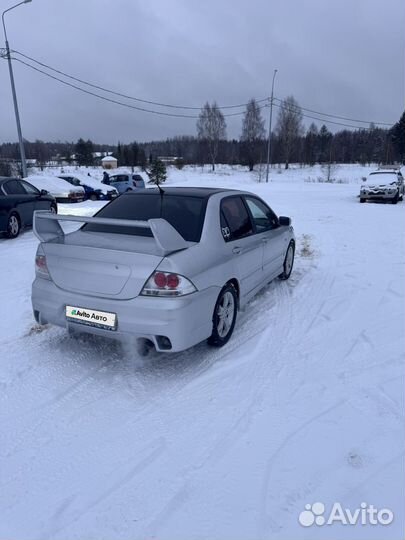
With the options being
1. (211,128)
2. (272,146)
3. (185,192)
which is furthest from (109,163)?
(185,192)

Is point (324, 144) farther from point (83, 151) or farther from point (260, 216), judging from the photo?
point (260, 216)

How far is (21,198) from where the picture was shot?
9.52 metres

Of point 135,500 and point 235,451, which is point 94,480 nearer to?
point 135,500

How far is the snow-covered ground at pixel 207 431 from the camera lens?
2100mm

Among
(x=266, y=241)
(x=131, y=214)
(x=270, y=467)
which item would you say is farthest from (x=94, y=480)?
(x=266, y=241)

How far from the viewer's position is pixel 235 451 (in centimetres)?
256

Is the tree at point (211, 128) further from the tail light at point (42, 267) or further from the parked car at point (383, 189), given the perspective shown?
the tail light at point (42, 267)

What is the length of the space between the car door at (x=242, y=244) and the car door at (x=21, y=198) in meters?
6.88

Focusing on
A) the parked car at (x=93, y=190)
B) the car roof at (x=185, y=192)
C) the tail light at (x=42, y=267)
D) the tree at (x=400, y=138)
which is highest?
the tree at (x=400, y=138)

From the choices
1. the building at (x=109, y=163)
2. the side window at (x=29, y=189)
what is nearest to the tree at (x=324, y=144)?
the building at (x=109, y=163)

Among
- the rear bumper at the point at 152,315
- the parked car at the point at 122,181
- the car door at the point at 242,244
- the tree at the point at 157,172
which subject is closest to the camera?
the rear bumper at the point at 152,315

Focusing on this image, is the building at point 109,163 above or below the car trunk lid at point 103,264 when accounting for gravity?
below

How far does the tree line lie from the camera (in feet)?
220

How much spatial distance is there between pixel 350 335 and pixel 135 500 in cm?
297
